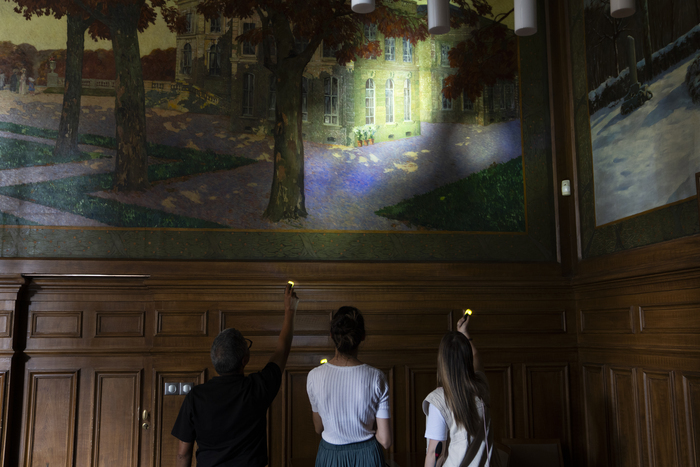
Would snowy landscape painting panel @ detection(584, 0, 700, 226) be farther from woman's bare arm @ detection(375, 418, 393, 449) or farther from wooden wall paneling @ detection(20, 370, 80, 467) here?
wooden wall paneling @ detection(20, 370, 80, 467)

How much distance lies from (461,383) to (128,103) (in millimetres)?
4179

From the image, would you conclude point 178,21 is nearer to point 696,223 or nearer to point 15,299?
point 15,299

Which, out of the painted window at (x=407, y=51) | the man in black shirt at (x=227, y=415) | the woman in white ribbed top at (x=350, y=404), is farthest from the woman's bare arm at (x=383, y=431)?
the painted window at (x=407, y=51)

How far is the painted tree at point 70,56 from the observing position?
519 centimetres

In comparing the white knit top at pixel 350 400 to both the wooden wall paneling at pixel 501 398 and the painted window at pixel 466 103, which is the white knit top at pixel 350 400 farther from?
the painted window at pixel 466 103

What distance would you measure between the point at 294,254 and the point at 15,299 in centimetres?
240

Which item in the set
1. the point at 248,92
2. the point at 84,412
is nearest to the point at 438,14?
the point at 248,92

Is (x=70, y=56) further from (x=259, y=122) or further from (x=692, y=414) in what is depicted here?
(x=692, y=414)

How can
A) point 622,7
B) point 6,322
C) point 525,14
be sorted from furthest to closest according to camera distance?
point 6,322 → point 525,14 → point 622,7

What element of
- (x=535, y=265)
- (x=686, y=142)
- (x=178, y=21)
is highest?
(x=178, y=21)

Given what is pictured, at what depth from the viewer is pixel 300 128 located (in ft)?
18.2

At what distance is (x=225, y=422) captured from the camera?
2617mm

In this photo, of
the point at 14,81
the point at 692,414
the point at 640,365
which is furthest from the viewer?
the point at 14,81

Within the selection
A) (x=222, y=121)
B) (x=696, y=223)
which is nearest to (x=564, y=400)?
(x=696, y=223)
